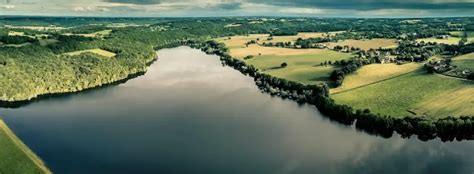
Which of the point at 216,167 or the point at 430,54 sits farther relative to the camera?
the point at 430,54

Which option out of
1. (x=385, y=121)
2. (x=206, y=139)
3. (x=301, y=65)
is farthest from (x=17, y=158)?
(x=301, y=65)

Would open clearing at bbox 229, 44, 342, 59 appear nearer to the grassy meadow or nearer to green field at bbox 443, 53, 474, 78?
the grassy meadow

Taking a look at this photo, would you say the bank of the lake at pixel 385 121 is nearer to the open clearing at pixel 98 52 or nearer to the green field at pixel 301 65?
the green field at pixel 301 65

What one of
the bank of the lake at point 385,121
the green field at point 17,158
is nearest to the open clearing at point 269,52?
the bank of the lake at point 385,121

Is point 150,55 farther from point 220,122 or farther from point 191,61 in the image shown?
point 220,122

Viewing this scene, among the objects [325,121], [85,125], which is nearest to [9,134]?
[85,125]

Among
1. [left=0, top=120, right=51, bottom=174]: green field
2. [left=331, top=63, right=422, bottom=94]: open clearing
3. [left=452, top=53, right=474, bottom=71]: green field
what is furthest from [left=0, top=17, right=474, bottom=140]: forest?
[left=0, top=120, right=51, bottom=174]: green field

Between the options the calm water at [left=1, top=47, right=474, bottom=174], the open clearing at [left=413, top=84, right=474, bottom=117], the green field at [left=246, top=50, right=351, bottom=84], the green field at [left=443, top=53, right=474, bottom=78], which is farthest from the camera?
the green field at [left=246, top=50, right=351, bottom=84]
